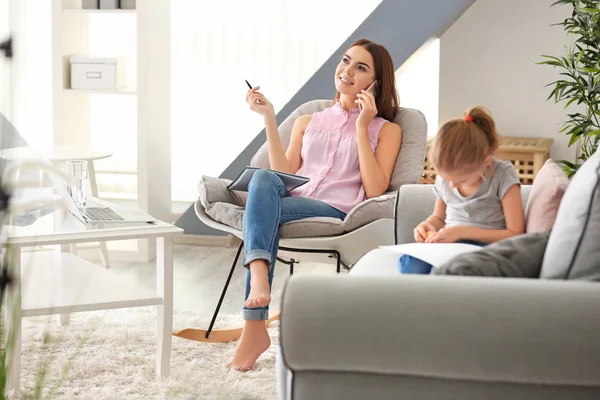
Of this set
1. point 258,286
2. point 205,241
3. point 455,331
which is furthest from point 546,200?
point 205,241

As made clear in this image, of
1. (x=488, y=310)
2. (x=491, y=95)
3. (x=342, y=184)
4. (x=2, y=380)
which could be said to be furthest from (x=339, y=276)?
(x=491, y=95)

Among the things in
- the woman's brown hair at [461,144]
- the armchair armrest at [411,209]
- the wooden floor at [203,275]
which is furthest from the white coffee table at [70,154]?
the woman's brown hair at [461,144]

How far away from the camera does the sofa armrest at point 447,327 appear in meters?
1.50

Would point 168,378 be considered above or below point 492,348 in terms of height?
below

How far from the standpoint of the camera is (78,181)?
2.82 meters

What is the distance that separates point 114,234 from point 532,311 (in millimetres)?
1408

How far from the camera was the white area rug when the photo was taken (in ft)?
8.25

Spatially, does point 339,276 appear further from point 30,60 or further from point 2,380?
point 30,60

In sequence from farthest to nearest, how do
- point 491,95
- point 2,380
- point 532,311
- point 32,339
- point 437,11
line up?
1. point 491,95
2. point 437,11
3. point 32,339
4. point 532,311
5. point 2,380

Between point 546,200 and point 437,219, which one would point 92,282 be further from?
point 546,200

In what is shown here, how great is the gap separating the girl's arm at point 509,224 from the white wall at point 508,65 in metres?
3.09

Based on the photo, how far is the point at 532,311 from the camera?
1.50m

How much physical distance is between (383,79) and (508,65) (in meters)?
2.12

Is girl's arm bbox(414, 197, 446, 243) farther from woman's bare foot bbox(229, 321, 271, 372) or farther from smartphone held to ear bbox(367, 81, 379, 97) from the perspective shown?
Answer: smartphone held to ear bbox(367, 81, 379, 97)
